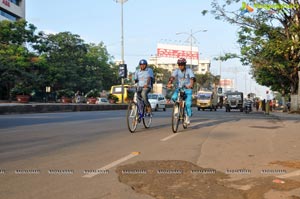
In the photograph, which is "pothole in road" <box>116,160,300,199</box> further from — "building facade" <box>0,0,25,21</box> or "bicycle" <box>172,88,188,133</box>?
"building facade" <box>0,0,25,21</box>

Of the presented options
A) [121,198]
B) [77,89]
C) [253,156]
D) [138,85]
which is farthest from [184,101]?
[77,89]

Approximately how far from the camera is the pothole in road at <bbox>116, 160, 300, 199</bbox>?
13.6 ft

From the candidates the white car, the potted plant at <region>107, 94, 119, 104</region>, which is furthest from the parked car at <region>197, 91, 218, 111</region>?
the potted plant at <region>107, 94, 119, 104</region>

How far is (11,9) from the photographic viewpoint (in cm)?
5850

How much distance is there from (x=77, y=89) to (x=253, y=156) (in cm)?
5438

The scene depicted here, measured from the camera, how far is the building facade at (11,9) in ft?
182

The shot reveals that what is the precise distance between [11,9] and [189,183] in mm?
60248

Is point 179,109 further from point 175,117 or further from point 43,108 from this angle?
point 43,108

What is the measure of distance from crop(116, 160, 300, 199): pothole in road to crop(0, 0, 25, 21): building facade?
5466 centimetres

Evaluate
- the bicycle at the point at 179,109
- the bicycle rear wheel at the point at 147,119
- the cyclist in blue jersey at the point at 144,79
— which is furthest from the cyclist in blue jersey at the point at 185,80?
the bicycle rear wheel at the point at 147,119

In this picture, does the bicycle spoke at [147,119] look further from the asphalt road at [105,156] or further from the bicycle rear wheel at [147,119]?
the asphalt road at [105,156]

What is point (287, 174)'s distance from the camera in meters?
5.15

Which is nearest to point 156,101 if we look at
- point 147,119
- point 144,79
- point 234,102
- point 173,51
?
point 234,102

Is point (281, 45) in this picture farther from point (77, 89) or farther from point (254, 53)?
point (77, 89)
